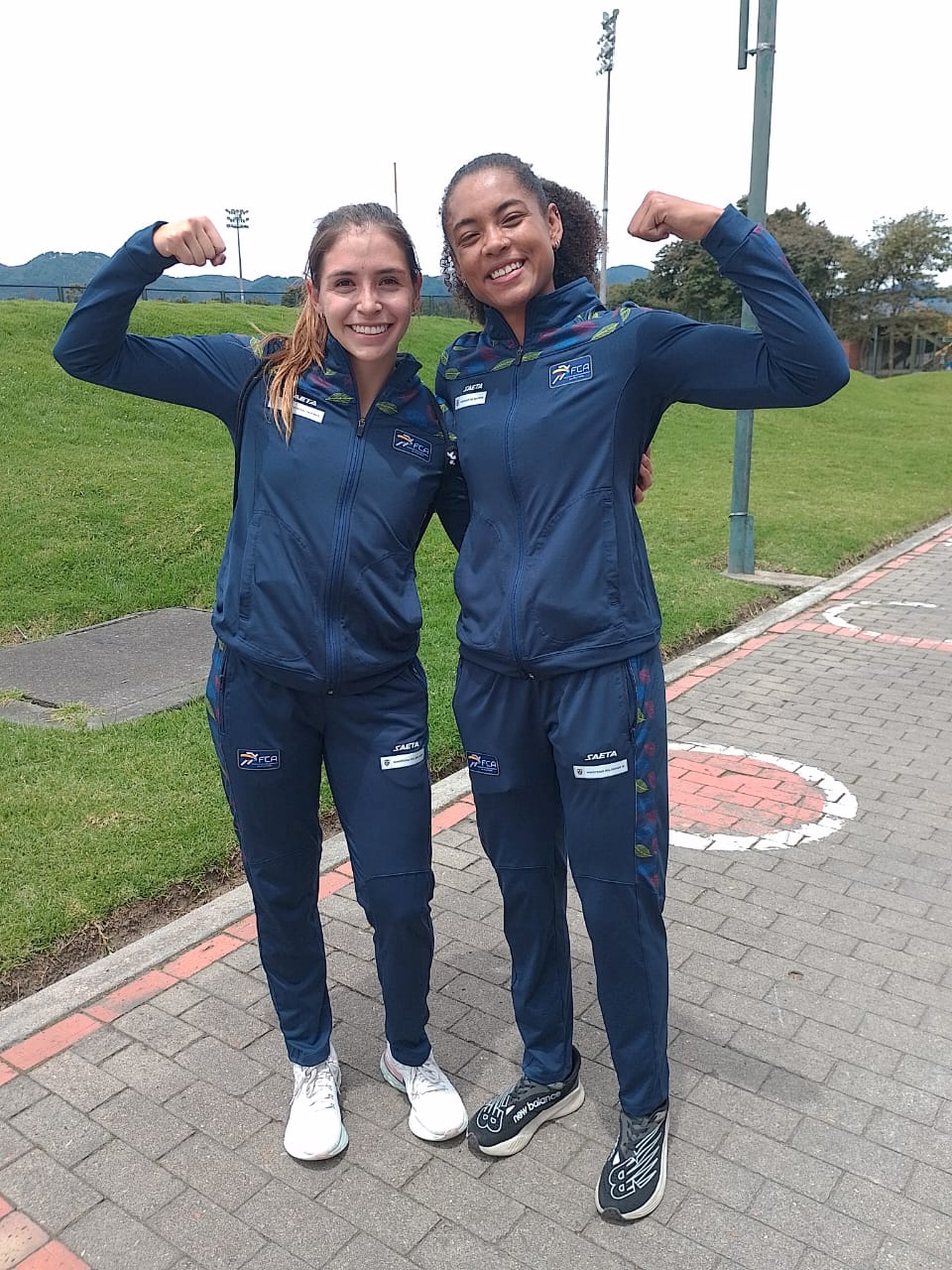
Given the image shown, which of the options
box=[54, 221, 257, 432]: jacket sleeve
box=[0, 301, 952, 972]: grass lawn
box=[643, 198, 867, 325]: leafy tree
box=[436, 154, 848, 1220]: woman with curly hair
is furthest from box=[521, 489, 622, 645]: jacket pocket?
box=[643, 198, 867, 325]: leafy tree

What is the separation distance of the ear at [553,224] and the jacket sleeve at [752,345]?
11.9 inches

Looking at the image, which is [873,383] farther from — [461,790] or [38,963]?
[38,963]

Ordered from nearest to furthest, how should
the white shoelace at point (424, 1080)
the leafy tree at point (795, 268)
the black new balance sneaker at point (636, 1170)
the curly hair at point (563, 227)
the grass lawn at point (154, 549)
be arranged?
the curly hair at point (563, 227), the black new balance sneaker at point (636, 1170), the white shoelace at point (424, 1080), the grass lawn at point (154, 549), the leafy tree at point (795, 268)

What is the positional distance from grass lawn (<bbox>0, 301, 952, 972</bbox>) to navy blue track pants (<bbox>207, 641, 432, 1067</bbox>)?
1231 mm

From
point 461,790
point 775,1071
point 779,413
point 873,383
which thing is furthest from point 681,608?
point 873,383

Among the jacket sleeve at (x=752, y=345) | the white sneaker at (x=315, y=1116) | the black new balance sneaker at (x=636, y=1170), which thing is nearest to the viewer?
the jacket sleeve at (x=752, y=345)

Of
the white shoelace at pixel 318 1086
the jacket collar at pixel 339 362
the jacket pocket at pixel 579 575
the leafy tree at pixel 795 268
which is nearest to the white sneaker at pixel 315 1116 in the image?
the white shoelace at pixel 318 1086

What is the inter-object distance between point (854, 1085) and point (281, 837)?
1.69m

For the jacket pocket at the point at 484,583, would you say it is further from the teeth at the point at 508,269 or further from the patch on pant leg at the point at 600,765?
the teeth at the point at 508,269

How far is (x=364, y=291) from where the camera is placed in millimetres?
2256

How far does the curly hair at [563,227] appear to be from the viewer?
7.24ft

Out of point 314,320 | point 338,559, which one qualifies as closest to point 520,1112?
point 338,559

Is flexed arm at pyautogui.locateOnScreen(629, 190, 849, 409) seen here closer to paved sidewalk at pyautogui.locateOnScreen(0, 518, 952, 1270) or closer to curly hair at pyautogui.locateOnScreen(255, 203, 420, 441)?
curly hair at pyautogui.locateOnScreen(255, 203, 420, 441)

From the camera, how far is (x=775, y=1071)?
2.82 meters
